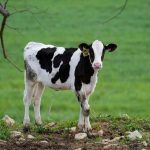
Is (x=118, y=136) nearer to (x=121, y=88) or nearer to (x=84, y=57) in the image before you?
(x=84, y=57)

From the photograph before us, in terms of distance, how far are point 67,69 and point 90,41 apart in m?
18.8

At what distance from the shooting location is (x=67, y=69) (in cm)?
1123

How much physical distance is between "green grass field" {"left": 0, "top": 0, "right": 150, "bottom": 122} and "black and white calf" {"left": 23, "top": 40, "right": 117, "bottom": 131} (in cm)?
276

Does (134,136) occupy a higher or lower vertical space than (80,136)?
higher

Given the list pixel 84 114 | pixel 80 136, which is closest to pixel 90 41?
pixel 84 114

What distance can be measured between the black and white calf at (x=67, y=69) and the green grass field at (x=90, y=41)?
2.76 m

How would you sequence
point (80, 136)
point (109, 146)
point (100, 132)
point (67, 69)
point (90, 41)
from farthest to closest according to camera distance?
point (90, 41)
point (67, 69)
point (100, 132)
point (80, 136)
point (109, 146)

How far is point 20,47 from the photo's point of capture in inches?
1191

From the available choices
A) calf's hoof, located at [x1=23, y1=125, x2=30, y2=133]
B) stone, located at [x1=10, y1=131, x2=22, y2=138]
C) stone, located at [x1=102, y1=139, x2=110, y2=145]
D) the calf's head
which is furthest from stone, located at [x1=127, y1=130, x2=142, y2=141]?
calf's hoof, located at [x1=23, y1=125, x2=30, y2=133]

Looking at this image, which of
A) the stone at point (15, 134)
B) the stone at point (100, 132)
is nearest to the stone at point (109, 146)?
the stone at point (100, 132)

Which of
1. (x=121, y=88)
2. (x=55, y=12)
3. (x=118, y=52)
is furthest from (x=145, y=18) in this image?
(x=121, y=88)

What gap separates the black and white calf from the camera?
10.9 meters

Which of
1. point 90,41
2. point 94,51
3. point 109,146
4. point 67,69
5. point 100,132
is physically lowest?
point 90,41

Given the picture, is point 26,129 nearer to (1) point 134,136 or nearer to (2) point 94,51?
(2) point 94,51
